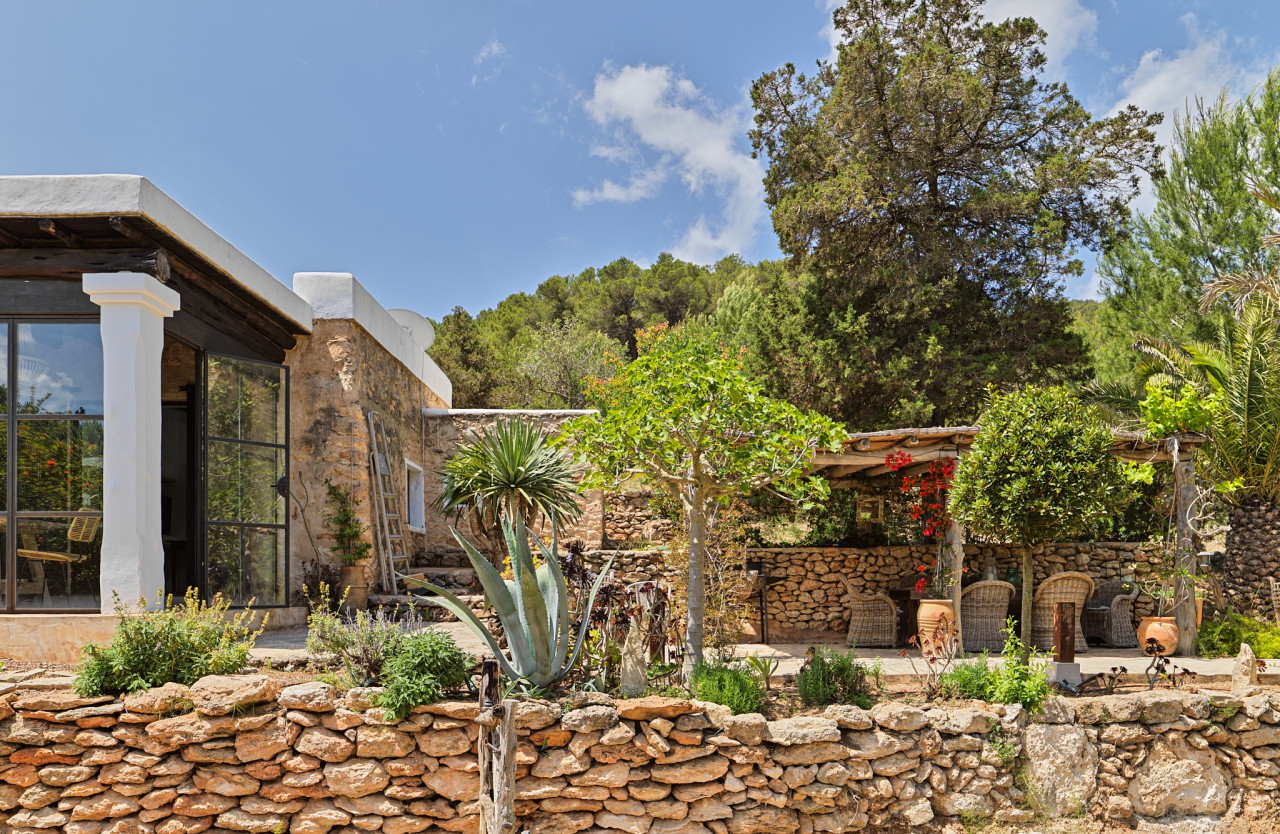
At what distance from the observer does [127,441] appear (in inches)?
241

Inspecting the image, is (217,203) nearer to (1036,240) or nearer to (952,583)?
(952,583)

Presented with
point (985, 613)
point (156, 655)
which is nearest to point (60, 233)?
point (156, 655)

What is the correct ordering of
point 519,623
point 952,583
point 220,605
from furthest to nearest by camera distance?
point 952,583 < point 220,605 < point 519,623

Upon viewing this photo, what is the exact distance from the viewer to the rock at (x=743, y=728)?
493cm

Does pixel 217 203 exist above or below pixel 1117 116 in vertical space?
below

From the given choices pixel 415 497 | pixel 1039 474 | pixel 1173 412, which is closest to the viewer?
pixel 1039 474

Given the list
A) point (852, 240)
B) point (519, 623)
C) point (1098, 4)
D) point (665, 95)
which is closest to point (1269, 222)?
point (1098, 4)

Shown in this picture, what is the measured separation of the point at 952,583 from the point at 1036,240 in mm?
8179

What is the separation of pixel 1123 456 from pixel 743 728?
5779mm

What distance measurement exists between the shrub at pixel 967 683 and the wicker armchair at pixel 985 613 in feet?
7.94

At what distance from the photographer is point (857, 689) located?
5.51 m

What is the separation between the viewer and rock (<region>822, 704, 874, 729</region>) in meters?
5.11

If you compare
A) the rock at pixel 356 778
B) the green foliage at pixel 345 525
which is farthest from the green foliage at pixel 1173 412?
the green foliage at pixel 345 525

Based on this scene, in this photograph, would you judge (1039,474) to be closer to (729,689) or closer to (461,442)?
(729,689)
